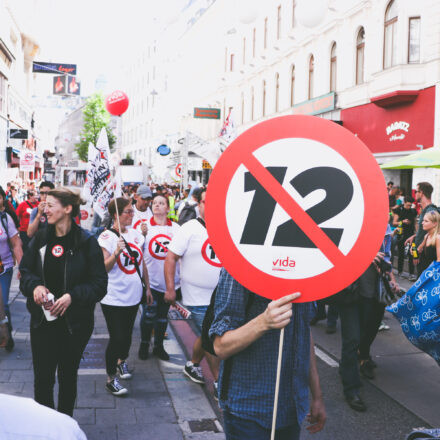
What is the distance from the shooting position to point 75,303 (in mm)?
3820

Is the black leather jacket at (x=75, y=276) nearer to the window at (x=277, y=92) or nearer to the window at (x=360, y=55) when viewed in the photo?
the window at (x=360, y=55)

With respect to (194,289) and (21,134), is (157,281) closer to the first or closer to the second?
(194,289)

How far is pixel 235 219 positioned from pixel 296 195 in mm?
256

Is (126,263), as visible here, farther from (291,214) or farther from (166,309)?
(291,214)

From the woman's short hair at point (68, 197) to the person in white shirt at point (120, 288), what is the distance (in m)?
1.03

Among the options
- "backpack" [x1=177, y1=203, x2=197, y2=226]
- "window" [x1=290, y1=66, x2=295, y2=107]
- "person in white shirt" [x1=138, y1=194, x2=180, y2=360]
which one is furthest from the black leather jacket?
"window" [x1=290, y1=66, x2=295, y2=107]

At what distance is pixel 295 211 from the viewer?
83.1 inches

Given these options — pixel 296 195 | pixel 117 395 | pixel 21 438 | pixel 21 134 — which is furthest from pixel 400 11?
pixel 21 134

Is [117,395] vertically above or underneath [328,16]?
underneath

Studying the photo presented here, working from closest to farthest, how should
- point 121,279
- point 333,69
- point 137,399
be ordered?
1. point 137,399
2. point 121,279
3. point 333,69

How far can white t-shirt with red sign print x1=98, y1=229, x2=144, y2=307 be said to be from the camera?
16.7ft

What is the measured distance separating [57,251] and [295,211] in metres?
2.24

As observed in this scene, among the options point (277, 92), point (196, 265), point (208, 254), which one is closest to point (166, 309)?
point (196, 265)

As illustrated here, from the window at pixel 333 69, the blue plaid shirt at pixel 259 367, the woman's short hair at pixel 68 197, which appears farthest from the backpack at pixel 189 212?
the window at pixel 333 69
